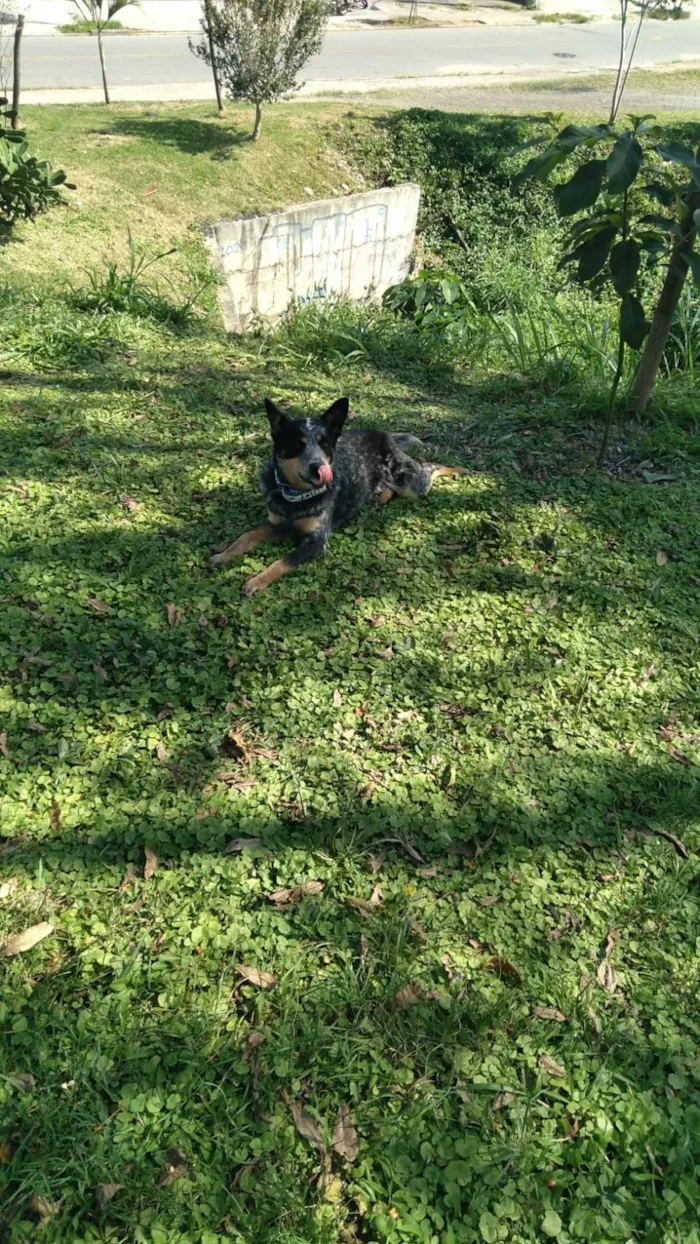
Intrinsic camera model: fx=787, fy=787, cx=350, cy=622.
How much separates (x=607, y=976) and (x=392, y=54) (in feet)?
88.3

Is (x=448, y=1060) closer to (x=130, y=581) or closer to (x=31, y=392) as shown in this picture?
(x=130, y=581)

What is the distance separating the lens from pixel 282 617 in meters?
4.25

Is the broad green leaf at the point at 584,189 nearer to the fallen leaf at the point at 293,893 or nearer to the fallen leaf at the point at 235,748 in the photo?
the fallen leaf at the point at 235,748

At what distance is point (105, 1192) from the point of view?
214 centimetres

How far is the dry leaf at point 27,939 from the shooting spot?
2.64 m

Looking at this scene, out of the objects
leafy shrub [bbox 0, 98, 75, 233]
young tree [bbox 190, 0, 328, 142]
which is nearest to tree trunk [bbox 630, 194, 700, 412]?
leafy shrub [bbox 0, 98, 75, 233]

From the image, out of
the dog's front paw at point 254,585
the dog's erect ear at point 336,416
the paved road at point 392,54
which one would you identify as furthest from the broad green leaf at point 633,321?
the paved road at point 392,54

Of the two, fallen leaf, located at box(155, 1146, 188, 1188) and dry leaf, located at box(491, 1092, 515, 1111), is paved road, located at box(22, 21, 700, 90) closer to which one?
fallen leaf, located at box(155, 1146, 188, 1188)

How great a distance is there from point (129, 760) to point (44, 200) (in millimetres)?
8252

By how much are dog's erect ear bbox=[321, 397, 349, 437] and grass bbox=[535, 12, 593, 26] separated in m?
36.5

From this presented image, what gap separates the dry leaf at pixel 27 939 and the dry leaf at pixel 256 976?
0.67 metres

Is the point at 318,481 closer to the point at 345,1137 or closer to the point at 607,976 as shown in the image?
the point at 607,976

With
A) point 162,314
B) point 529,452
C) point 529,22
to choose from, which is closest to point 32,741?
point 529,452

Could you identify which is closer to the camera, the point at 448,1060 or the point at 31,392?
the point at 448,1060
